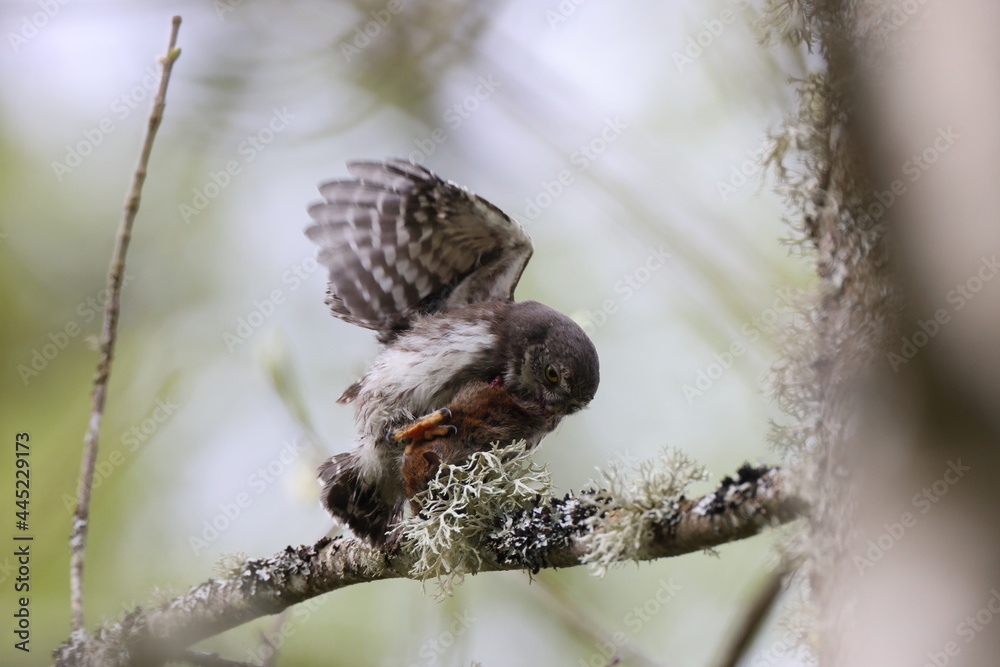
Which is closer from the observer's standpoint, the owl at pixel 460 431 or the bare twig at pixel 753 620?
the bare twig at pixel 753 620

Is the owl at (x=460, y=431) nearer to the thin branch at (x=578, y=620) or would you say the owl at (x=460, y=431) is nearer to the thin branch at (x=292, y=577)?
the thin branch at (x=292, y=577)

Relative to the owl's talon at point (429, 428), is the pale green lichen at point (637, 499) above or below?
below

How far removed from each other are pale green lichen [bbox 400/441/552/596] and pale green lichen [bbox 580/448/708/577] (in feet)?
1.54

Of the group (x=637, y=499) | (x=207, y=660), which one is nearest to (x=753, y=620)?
(x=637, y=499)

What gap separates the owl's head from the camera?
2.82 metres

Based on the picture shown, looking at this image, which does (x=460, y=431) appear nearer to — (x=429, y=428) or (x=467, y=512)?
(x=429, y=428)

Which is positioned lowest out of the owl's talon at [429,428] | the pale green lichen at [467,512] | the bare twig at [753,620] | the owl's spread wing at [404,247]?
→ the bare twig at [753,620]

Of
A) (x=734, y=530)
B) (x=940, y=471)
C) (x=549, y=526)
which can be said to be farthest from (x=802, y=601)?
(x=940, y=471)

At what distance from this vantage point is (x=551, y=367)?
9.29 ft

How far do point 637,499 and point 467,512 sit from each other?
2.41 feet

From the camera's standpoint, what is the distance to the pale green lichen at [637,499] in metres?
1.52

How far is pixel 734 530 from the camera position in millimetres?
1330

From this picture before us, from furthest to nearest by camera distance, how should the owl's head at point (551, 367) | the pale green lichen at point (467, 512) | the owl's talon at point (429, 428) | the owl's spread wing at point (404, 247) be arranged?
1. the owl's spread wing at point (404, 247)
2. the owl's head at point (551, 367)
3. the owl's talon at point (429, 428)
4. the pale green lichen at point (467, 512)

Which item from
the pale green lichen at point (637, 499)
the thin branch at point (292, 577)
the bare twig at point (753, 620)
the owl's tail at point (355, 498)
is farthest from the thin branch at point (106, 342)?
the bare twig at point (753, 620)
